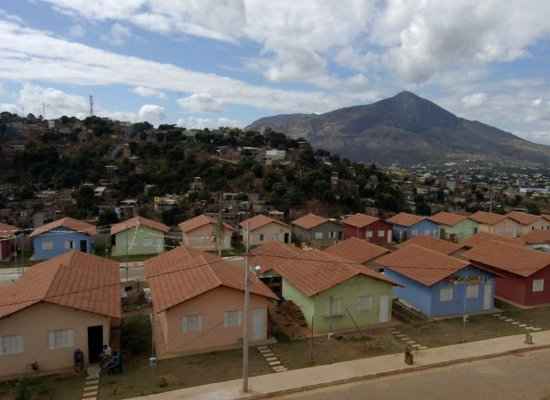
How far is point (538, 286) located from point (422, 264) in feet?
25.8

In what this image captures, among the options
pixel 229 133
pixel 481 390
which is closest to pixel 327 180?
pixel 229 133

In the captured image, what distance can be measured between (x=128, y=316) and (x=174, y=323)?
5.76 m

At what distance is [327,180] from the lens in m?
70.1

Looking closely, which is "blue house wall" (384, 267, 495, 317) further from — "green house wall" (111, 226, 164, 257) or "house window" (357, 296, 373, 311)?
"green house wall" (111, 226, 164, 257)

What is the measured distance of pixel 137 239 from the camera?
39.8 m

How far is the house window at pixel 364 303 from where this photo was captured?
2127cm

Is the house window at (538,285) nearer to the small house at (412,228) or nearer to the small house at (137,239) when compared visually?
the small house at (412,228)

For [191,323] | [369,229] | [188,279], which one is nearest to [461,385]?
[191,323]

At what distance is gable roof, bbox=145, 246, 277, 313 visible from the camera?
18.1m

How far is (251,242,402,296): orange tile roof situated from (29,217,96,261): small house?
1900 centimetres

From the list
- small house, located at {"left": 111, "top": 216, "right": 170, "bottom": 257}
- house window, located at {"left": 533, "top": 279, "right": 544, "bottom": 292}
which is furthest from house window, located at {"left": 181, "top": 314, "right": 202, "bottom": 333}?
small house, located at {"left": 111, "top": 216, "right": 170, "bottom": 257}

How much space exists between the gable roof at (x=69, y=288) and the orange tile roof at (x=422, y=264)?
56.1 ft

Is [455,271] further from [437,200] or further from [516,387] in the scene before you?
[437,200]

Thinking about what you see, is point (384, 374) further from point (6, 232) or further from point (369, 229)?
point (6, 232)
